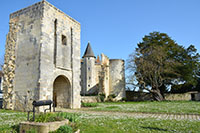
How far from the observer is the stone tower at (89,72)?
138 feet

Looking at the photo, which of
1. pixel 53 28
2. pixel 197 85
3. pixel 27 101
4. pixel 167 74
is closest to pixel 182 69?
pixel 167 74

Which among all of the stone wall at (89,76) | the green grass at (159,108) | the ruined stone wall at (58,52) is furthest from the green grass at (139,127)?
the stone wall at (89,76)

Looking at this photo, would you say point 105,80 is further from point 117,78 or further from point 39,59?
point 39,59

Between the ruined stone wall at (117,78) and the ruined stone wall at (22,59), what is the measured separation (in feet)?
73.2

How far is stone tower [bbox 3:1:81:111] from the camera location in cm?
1294

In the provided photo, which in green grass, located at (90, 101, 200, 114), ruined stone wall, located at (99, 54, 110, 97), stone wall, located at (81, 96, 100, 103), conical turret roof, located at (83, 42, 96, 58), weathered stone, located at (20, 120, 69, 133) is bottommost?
stone wall, located at (81, 96, 100, 103)

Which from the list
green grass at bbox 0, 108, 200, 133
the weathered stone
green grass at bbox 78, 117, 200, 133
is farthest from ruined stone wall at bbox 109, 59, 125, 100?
the weathered stone

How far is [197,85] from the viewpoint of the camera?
1382 inches

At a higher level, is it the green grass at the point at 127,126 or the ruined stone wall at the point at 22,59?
the ruined stone wall at the point at 22,59

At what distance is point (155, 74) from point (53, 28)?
19192 millimetres

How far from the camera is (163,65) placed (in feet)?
97.9

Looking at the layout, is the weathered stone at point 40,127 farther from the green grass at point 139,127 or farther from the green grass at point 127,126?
the green grass at point 139,127

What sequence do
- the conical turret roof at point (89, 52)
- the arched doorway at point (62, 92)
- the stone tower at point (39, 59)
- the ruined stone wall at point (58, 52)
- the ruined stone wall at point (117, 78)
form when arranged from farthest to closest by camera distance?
the conical turret roof at point (89, 52) < the ruined stone wall at point (117, 78) < the arched doorway at point (62, 92) < the ruined stone wall at point (58, 52) < the stone tower at point (39, 59)

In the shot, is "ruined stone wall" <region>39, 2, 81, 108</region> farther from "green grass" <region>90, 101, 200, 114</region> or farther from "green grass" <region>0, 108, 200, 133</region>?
"green grass" <region>0, 108, 200, 133</region>
